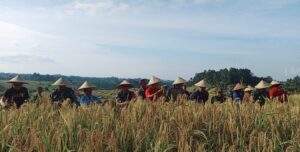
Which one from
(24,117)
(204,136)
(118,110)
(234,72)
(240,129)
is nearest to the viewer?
(204,136)

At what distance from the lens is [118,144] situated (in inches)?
191

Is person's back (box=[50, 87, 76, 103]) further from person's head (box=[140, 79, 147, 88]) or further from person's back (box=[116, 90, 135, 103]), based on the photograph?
person's head (box=[140, 79, 147, 88])

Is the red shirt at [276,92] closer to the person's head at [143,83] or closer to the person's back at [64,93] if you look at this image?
the person's head at [143,83]

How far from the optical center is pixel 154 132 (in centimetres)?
529

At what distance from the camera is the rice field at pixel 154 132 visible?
4.64 metres

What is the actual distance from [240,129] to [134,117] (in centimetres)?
132

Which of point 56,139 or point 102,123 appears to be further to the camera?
point 102,123

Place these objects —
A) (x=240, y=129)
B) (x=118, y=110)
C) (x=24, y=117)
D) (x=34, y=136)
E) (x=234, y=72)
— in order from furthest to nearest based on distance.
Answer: (x=234, y=72) < (x=118, y=110) < (x=24, y=117) < (x=240, y=129) < (x=34, y=136)

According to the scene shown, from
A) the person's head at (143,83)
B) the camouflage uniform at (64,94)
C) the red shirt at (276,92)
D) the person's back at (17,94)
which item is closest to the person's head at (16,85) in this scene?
the person's back at (17,94)

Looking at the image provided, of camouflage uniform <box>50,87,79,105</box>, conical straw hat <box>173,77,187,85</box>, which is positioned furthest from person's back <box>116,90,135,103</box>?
conical straw hat <box>173,77,187,85</box>

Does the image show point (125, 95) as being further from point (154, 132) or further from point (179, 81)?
point (154, 132)

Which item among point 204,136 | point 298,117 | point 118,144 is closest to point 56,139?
point 118,144

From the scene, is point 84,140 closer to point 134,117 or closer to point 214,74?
point 134,117

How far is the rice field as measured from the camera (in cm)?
464
